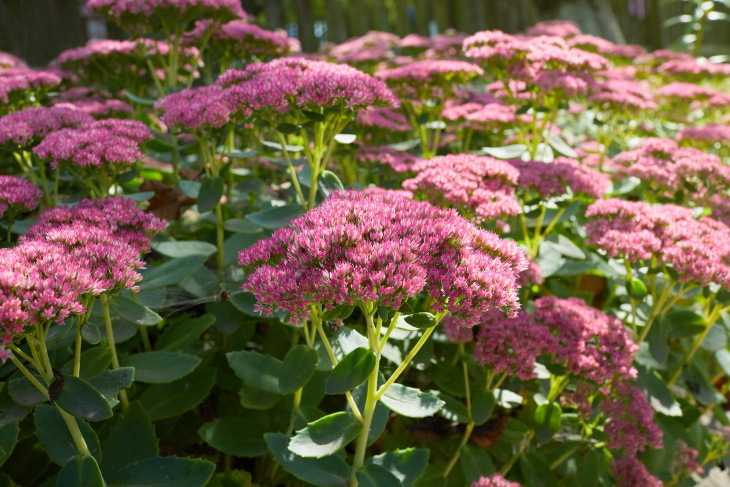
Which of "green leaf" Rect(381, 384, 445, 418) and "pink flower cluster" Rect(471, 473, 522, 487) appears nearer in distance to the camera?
"green leaf" Rect(381, 384, 445, 418)

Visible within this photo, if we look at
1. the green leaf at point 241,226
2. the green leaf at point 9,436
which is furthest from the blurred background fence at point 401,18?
the green leaf at point 9,436

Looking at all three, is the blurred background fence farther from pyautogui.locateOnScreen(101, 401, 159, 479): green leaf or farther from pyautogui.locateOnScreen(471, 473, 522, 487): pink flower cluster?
pyautogui.locateOnScreen(471, 473, 522, 487): pink flower cluster

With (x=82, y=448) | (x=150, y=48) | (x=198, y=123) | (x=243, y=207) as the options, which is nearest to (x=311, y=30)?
(x=150, y=48)

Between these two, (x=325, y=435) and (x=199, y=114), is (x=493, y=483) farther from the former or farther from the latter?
(x=199, y=114)

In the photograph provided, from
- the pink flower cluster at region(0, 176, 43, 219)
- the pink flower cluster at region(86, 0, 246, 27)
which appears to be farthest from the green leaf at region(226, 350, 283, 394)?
the pink flower cluster at region(86, 0, 246, 27)

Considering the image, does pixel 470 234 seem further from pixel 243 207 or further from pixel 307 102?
pixel 243 207

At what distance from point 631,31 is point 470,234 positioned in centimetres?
968

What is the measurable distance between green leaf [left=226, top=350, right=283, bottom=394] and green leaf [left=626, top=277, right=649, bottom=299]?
1315mm

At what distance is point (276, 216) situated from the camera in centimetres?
182

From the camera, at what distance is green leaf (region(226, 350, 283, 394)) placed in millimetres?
1584

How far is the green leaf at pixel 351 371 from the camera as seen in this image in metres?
1.15

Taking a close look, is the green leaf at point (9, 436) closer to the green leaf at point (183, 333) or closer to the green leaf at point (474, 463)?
the green leaf at point (183, 333)

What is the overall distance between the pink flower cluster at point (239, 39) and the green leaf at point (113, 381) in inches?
81.9

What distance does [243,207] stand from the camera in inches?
102
